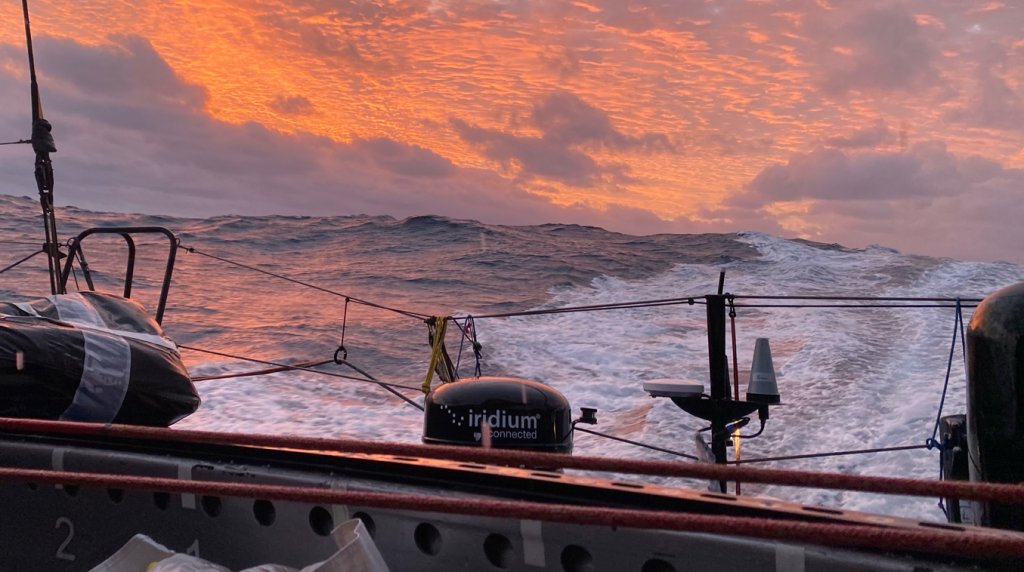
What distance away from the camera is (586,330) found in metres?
12.5

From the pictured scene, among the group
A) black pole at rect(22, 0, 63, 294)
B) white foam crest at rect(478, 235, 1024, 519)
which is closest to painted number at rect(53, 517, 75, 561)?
black pole at rect(22, 0, 63, 294)

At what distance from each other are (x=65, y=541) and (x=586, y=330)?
10.3m

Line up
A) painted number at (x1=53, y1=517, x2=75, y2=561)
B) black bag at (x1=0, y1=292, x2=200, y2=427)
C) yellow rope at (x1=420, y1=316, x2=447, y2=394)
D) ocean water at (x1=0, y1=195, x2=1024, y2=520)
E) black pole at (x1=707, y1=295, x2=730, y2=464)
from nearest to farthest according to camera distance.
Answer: painted number at (x1=53, y1=517, x2=75, y2=561) → black bag at (x1=0, y1=292, x2=200, y2=427) → black pole at (x1=707, y1=295, x2=730, y2=464) → yellow rope at (x1=420, y1=316, x2=447, y2=394) → ocean water at (x1=0, y1=195, x2=1024, y2=520)

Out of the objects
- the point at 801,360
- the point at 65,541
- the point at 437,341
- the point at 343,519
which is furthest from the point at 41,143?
the point at 801,360

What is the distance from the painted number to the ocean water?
322 centimetres

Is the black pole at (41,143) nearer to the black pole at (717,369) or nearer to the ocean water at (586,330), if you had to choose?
the ocean water at (586,330)

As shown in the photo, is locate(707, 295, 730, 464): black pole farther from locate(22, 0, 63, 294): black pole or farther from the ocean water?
locate(22, 0, 63, 294): black pole

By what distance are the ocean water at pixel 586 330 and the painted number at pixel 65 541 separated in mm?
3222

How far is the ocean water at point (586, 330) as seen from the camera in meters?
7.68

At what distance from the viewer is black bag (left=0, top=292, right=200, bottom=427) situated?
2584 millimetres

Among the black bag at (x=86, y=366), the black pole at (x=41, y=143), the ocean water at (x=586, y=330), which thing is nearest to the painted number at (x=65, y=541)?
the black bag at (x=86, y=366)

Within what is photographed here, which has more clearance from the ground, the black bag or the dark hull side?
the black bag

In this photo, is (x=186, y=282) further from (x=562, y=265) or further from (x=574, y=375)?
(x=574, y=375)

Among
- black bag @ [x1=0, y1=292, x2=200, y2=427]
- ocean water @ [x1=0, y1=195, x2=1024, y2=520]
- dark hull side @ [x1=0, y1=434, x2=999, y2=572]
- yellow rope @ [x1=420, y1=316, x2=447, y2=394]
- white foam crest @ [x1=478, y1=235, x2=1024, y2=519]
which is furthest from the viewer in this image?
ocean water @ [x1=0, y1=195, x2=1024, y2=520]
